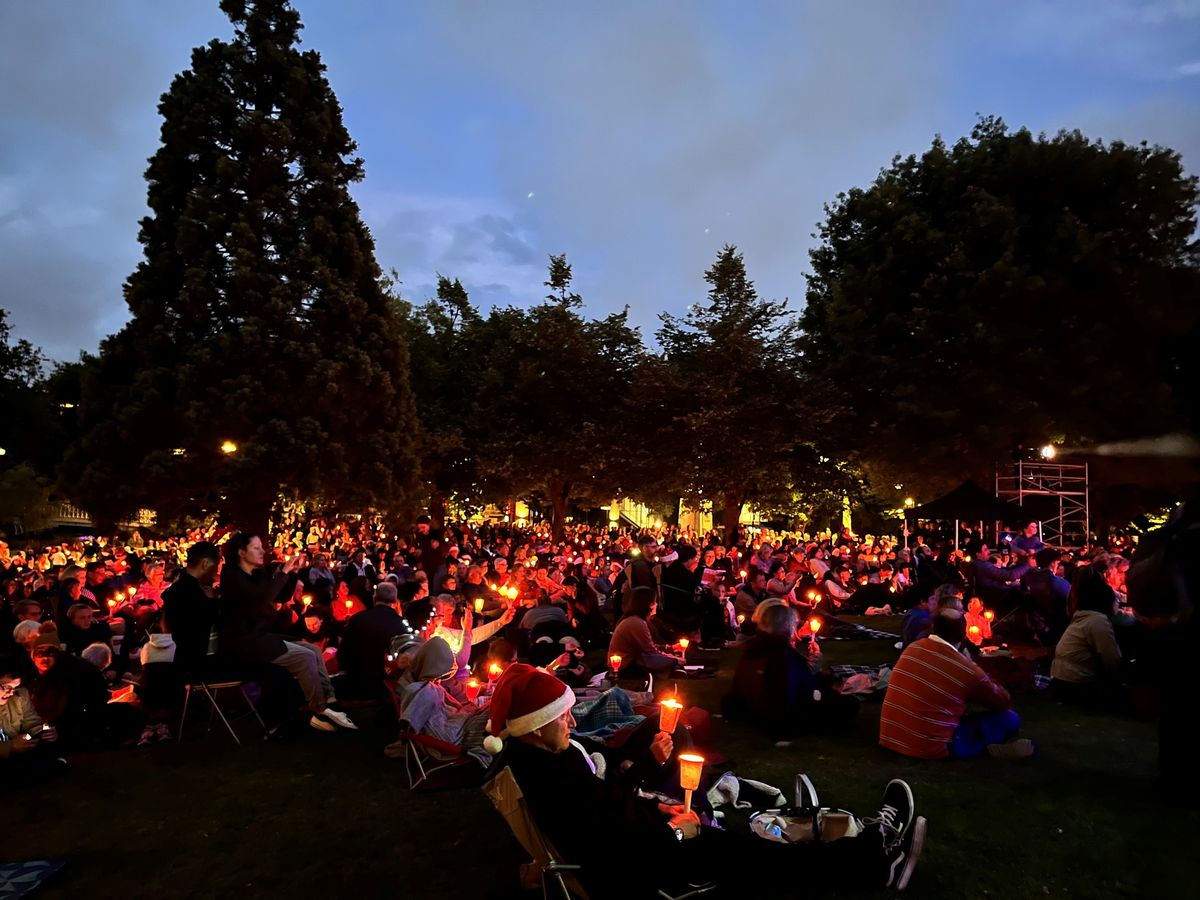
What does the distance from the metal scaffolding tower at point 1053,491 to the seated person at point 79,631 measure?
23.5 meters

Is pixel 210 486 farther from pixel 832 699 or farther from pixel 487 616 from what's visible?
pixel 832 699

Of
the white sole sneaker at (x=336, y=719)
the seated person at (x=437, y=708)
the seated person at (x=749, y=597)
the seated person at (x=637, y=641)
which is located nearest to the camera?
the seated person at (x=437, y=708)

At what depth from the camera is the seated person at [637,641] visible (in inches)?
360

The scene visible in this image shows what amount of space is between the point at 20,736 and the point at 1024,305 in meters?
25.3

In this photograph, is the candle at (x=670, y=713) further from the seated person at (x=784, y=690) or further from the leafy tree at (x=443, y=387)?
the leafy tree at (x=443, y=387)

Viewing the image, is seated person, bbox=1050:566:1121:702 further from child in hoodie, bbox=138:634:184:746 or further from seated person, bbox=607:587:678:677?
child in hoodie, bbox=138:634:184:746

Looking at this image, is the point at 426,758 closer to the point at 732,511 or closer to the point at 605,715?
the point at 605,715

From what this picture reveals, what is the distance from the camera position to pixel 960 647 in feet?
23.7

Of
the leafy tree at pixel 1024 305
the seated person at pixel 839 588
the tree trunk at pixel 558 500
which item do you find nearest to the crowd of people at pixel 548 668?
the seated person at pixel 839 588

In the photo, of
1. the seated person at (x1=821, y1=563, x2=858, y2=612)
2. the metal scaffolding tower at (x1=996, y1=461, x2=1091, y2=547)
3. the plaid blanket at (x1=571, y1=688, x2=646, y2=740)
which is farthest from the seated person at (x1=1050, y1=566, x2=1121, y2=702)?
the metal scaffolding tower at (x1=996, y1=461, x2=1091, y2=547)

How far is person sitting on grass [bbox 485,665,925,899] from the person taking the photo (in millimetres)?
3449

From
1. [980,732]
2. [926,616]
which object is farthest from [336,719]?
[926,616]

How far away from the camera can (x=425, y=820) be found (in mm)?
5562

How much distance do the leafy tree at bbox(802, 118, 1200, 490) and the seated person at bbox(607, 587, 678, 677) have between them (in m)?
17.3
